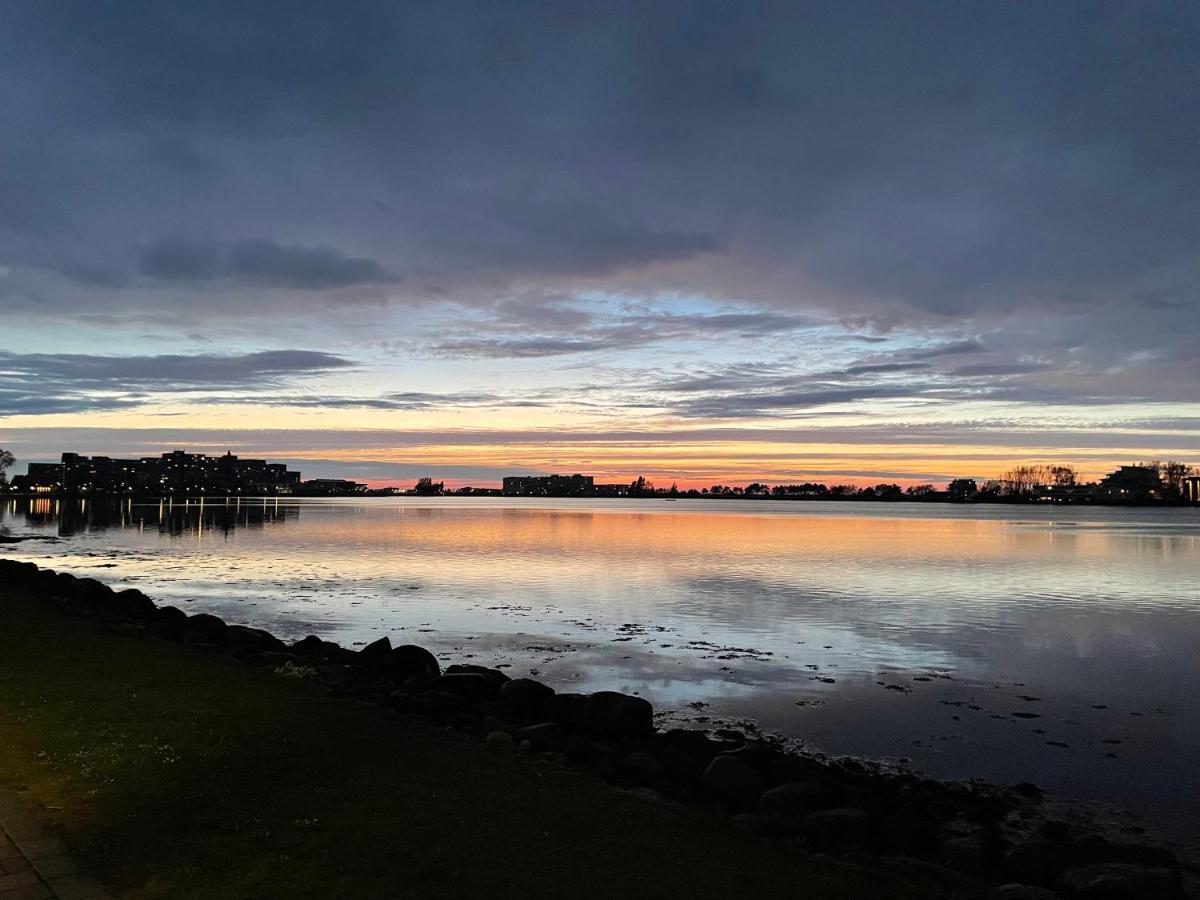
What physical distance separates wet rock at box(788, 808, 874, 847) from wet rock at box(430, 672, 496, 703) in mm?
8580

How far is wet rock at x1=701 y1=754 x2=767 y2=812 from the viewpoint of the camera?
1213 cm

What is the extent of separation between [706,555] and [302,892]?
2246 inches

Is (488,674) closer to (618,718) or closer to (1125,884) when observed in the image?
(618,718)

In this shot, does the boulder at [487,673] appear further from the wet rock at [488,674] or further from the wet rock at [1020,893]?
the wet rock at [1020,893]

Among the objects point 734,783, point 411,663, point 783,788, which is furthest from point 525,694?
point 783,788

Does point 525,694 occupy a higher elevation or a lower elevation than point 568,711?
higher

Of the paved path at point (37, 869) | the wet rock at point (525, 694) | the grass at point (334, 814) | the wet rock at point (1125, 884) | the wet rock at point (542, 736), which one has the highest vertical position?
the paved path at point (37, 869)

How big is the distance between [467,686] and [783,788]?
8.16m

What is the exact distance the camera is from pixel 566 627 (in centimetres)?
3053

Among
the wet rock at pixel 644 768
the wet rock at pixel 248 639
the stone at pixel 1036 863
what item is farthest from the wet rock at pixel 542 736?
the wet rock at pixel 248 639

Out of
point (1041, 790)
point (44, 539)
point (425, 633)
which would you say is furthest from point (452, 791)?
point (44, 539)

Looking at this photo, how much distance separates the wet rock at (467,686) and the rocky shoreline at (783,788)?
3cm

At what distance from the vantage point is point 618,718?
52.1ft

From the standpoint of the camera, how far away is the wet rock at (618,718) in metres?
15.8
